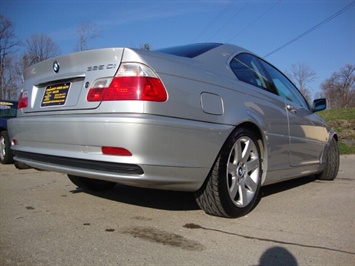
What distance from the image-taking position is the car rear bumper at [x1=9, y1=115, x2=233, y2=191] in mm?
2232

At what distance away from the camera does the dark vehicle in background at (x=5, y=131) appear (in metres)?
6.75

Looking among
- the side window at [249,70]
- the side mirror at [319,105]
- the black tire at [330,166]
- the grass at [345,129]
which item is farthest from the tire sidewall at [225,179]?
the grass at [345,129]

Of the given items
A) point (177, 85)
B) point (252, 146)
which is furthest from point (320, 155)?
point (177, 85)

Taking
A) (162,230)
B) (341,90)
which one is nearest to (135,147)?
(162,230)

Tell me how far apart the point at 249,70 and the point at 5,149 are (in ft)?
17.7

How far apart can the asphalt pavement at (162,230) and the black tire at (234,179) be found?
0.12 metres

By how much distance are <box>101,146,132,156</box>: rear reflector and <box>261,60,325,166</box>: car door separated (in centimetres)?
217

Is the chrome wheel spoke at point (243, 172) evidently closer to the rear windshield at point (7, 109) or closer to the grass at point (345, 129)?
the rear windshield at point (7, 109)

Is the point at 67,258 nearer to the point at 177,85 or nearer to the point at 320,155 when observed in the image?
the point at 177,85

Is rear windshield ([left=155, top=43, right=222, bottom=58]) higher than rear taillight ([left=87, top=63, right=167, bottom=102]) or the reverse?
higher

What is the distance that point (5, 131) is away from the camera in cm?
696

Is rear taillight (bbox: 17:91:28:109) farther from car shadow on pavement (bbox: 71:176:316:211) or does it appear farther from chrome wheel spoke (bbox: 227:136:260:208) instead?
chrome wheel spoke (bbox: 227:136:260:208)

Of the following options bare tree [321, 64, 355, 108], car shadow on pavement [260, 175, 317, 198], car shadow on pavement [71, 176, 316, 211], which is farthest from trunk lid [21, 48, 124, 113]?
bare tree [321, 64, 355, 108]

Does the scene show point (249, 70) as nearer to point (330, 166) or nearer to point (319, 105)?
point (319, 105)
